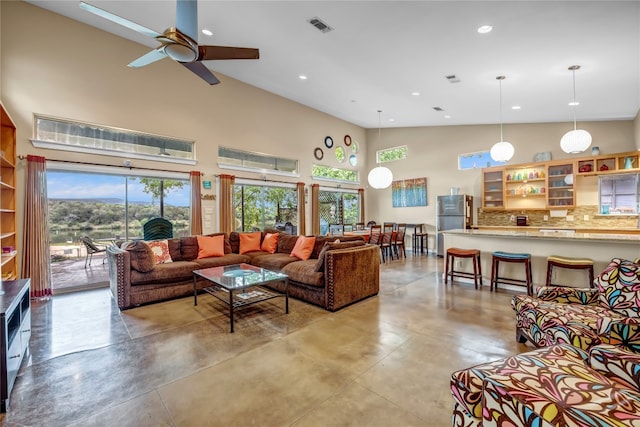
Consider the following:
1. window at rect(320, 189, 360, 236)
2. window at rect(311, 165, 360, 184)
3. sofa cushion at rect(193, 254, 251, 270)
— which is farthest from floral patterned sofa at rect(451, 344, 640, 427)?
window at rect(320, 189, 360, 236)

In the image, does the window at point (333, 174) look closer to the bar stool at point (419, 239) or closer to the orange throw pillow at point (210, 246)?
the bar stool at point (419, 239)

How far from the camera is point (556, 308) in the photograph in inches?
93.0

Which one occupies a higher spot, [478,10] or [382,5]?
[382,5]

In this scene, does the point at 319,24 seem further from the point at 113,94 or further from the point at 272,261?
the point at 113,94

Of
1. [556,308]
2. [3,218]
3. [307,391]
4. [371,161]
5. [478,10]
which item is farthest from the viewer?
[371,161]

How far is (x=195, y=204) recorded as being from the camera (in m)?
5.95

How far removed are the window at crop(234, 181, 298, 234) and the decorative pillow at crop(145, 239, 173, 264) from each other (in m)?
2.30

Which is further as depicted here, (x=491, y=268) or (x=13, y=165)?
(x=491, y=268)

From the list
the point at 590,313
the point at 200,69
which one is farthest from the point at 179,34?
the point at 590,313

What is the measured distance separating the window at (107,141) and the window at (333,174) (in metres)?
3.83

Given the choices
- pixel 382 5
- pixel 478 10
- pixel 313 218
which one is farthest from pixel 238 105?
pixel 478 10

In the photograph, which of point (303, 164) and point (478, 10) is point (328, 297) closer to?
point (478, 10)

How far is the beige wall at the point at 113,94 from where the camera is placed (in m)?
4.26

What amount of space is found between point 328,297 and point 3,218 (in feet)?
16.1
